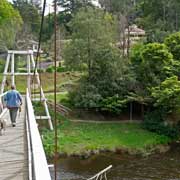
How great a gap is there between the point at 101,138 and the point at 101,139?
0.11 metres

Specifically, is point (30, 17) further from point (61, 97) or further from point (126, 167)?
point (126, 167)

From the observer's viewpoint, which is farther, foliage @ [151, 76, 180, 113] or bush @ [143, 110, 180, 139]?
bush @ [143, 110, 180, 139]

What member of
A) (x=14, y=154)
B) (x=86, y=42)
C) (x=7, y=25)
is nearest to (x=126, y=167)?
(x=86, y=42)

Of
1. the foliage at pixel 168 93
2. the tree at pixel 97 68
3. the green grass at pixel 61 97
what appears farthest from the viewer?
the green grass at pixel 61 97

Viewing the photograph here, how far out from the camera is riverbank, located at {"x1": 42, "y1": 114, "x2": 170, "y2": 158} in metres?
17.8

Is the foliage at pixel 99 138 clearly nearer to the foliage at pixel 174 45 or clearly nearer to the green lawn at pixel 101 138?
the green lawn at pixel 101 138

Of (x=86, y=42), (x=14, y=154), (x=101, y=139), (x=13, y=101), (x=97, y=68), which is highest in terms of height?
(x=86, y=42)

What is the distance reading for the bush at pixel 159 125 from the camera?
2044 cm

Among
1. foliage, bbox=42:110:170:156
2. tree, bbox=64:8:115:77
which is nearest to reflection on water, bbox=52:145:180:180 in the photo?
foliage, bbox=42:110:170:156

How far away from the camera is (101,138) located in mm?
19047

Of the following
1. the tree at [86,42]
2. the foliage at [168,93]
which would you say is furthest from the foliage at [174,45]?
the tree at [86,42]

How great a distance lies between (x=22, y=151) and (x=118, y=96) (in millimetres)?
15171

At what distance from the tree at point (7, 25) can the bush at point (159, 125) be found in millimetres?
12533

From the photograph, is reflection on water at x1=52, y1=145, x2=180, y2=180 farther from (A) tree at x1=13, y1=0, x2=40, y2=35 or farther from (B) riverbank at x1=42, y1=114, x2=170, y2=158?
(A) tree at x1=13, y1=0, x2=40, y2=35
